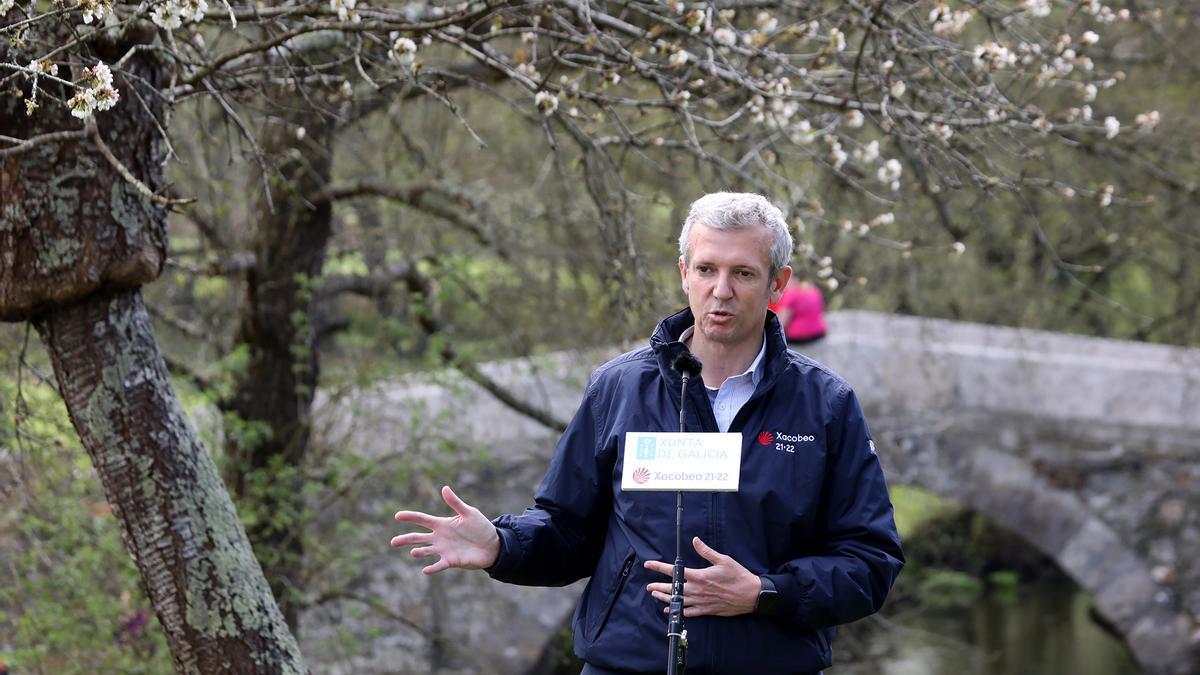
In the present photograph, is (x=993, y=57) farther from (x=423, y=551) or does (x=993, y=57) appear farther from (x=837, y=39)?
(x=423, y=551)

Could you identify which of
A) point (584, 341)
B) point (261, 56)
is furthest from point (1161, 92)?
point (261, 56)

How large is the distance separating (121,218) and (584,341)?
3934 millimetres

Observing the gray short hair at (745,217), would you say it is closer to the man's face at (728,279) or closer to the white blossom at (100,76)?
the man's face at (728,279)

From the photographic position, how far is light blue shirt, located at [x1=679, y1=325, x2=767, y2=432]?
2662mm

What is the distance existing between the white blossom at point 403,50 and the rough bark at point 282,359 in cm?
220

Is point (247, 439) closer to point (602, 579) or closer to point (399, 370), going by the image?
point (399, 370)

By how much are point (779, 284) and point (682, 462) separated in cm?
44

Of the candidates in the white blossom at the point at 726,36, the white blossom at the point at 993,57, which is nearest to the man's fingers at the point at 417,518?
the white blossom at the point at 726,36

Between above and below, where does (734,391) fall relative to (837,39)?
below

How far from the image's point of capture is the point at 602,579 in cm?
Result: 265

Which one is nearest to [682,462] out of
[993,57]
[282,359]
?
[993,57]

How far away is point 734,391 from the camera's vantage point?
106 inches

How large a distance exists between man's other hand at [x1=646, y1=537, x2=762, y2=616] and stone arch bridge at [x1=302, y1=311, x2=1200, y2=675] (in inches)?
168

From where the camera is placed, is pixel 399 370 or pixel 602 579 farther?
pixel 399 370
